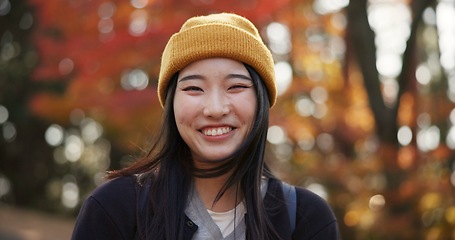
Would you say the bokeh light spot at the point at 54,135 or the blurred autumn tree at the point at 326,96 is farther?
the bokeh light spot at the point at 54,135

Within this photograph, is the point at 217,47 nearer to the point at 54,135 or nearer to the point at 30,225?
the point at 30,225

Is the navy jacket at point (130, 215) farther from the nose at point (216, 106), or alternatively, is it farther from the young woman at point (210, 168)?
the nose at point (216, 106)

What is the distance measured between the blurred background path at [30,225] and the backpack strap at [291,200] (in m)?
9.22

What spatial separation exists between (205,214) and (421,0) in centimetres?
623

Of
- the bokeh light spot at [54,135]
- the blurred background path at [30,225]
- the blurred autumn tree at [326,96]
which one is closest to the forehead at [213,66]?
the blurred autumn tree at [326,96]

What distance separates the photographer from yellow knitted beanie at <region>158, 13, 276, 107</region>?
7.86ft

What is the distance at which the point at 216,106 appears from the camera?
2334 mm

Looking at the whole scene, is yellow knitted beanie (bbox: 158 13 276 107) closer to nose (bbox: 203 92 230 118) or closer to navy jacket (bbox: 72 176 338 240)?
nose (bbox: 203 92 230 118)

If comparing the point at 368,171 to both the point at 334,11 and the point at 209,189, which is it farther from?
the point at 209,189

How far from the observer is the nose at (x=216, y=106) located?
7.66 feet

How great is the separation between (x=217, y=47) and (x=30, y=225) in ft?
36.4

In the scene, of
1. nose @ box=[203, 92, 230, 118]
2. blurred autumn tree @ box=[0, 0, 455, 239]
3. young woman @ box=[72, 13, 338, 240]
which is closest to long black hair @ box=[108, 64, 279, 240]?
young woman @ box=[72, 13, 338, 240]

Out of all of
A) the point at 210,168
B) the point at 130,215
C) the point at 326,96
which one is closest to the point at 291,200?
the point at 210,168

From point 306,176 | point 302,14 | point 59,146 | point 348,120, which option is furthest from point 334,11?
point 59,146
